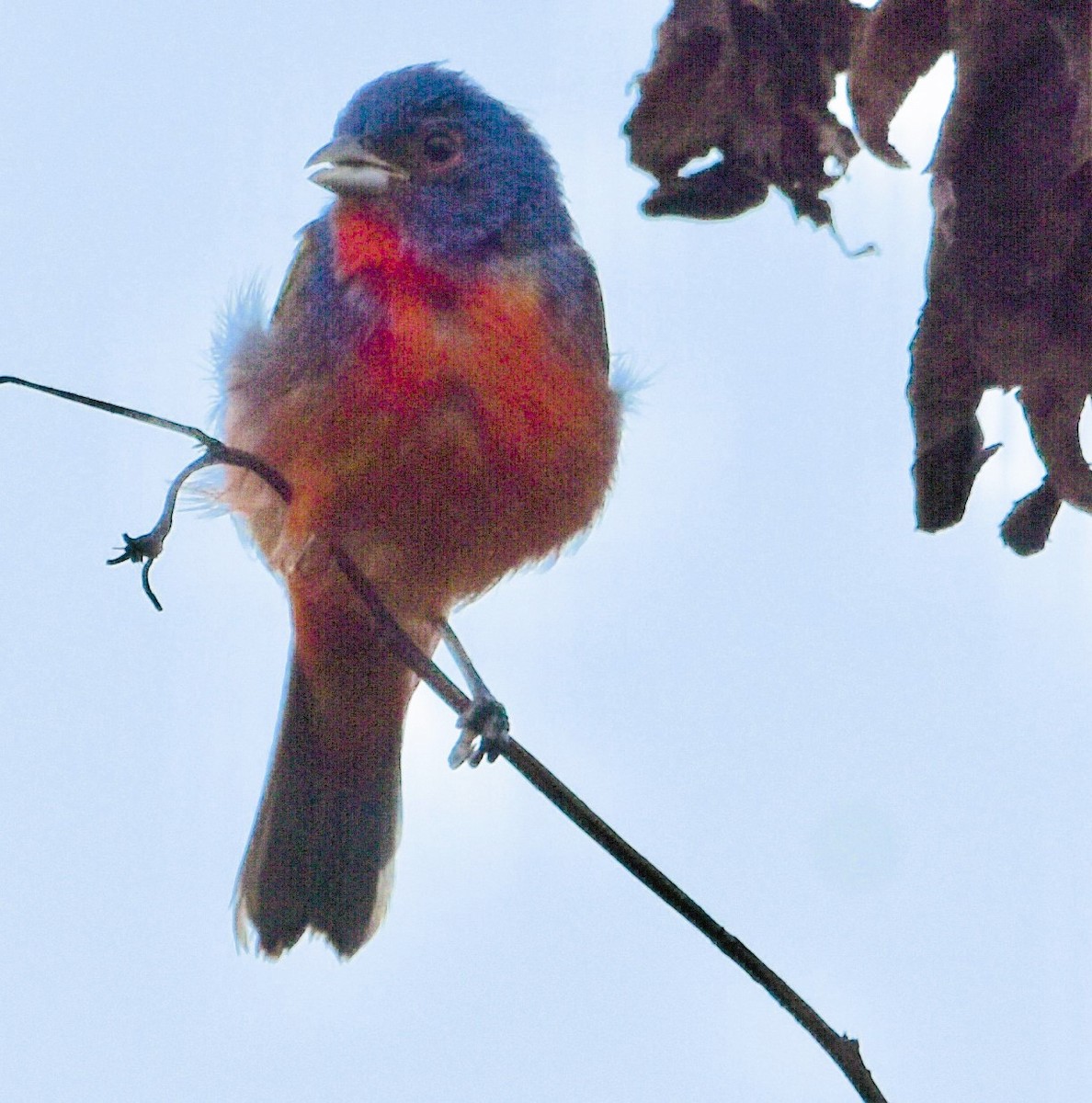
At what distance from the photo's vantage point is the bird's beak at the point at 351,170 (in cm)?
416

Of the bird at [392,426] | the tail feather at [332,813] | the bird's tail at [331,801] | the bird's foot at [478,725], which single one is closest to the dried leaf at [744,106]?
the bird at [392,426]

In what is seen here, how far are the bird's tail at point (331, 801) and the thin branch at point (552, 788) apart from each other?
224cm

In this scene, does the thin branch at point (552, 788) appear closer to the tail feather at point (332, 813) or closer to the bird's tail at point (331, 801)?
the bird's tail at point (331, 801)

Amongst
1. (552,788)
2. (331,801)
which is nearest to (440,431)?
(331,801)

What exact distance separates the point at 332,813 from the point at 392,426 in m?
1.78

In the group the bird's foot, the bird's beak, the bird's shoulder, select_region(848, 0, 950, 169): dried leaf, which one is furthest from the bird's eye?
select_region(848, 0, 950, 169): dried leaf

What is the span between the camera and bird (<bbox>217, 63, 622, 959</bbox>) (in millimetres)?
3703

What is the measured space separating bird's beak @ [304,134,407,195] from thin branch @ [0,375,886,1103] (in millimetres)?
1760

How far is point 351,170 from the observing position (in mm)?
4207

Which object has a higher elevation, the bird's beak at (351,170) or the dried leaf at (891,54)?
the bird's beak at (351,170)

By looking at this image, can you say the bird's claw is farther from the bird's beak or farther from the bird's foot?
the bird's beak

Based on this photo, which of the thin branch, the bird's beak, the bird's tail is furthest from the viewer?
the bird's tail

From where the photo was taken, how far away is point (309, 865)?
16.1ft

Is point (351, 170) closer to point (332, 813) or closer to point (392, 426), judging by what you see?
point (392, 426)
